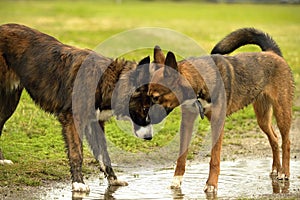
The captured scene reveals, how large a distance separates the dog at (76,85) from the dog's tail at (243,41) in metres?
1.84

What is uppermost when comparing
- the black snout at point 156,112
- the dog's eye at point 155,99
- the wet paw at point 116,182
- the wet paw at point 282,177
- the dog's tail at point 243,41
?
the dog's tail at point 243,41

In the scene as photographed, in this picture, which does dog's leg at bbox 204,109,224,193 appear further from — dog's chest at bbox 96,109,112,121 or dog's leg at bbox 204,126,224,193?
dog's chest at bbox 96,109,112,121

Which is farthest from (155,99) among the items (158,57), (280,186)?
(280,186)

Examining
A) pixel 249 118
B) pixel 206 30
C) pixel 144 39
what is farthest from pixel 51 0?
pixel 249 118

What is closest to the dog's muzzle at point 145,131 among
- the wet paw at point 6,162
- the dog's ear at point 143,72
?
the dog's ear at point 143,72

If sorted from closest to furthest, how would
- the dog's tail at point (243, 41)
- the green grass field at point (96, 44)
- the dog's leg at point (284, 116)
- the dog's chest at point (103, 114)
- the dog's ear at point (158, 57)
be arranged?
1. the dog's ear at point (158, 57)
2. the dog's chest at point (103, 114)
3. the dog's leg at point (284, 116)
4. the green grass field at point (96, 44)
5. the dog's tail at point (243, 41)

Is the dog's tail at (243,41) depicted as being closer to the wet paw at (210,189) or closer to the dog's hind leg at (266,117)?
the dog's hind leg at (266,117)

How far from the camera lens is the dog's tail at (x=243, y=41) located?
35.3 ft

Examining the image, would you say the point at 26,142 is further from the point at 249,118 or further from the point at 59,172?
the point at 249,118

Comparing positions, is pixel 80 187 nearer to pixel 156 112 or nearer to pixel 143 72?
pixel 156 112

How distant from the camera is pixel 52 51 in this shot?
32.6ft

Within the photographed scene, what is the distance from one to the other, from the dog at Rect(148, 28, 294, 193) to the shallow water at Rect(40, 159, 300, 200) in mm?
215

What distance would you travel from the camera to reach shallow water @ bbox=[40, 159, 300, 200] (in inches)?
357

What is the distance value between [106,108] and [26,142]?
8.91ft
